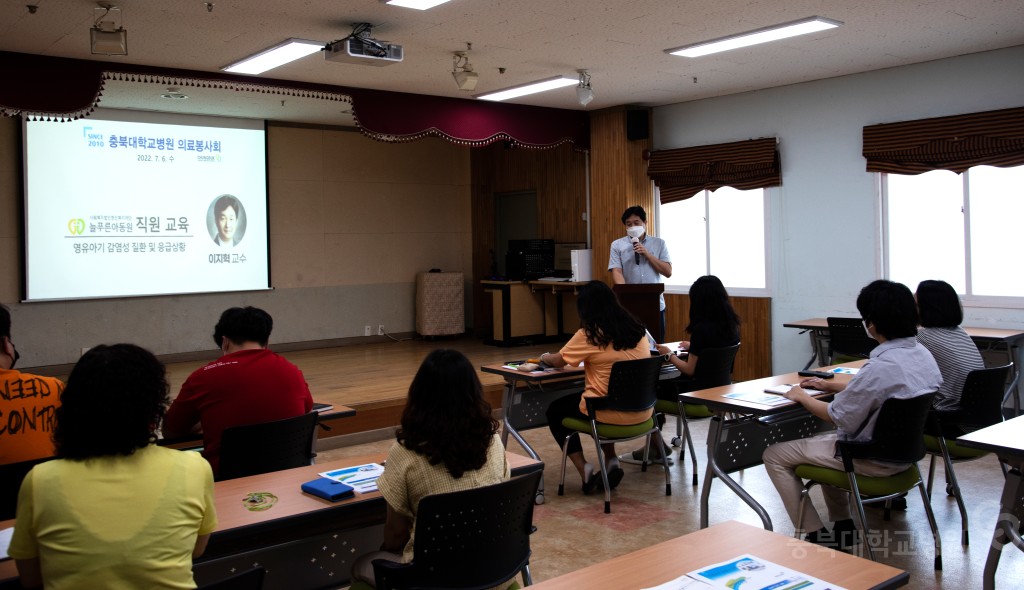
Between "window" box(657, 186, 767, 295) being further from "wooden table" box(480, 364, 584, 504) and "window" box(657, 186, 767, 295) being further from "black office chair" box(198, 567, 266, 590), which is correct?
"black office chair" box(198, 567, 266, 590)

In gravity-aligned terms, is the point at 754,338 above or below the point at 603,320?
below

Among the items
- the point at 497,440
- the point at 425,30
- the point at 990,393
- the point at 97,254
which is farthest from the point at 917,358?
the point at 97,254

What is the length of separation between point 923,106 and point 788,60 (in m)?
1.17

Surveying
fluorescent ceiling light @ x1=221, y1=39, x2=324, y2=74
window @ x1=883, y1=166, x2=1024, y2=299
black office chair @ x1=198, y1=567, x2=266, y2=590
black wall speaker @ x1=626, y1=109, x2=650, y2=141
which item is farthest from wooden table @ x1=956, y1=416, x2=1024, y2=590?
black wall speaker @ x1=626, y1=109, x2=650, y2=141

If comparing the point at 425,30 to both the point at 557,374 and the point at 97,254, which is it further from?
the point at 97,254

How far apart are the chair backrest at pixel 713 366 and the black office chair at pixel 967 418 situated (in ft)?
4.27

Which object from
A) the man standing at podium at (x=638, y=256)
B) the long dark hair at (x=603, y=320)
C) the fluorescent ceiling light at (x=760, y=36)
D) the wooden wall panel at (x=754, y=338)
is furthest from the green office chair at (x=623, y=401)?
the wooden wall panel at (x=754, y=338)

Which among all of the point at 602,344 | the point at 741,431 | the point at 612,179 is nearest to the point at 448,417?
the point at 741,431

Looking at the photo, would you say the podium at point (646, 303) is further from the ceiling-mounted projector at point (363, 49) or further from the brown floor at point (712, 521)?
the ceiling-mounted projector at point (363, 49)

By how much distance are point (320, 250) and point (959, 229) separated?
22.6 feet

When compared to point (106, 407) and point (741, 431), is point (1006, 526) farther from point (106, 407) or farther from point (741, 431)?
point (106, 407)

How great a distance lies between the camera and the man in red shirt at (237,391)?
3.04 metres

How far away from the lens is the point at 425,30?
5.41m

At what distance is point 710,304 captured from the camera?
4.86 meters
